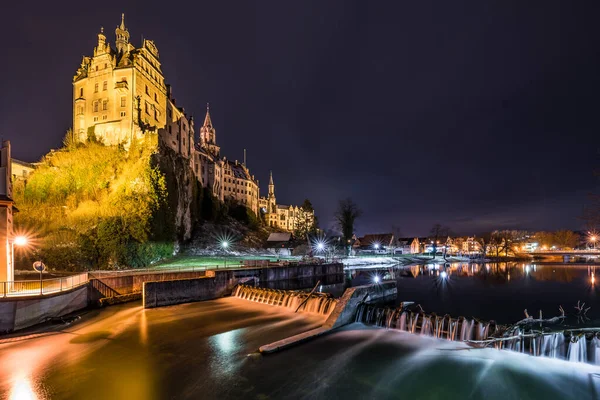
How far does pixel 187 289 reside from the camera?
25.9 meters

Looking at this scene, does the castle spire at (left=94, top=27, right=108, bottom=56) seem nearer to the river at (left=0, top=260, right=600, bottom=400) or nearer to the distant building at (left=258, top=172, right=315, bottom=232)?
the river at (left=0, top=260, right=600, bottom=400)

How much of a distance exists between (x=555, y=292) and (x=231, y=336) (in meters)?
37.6

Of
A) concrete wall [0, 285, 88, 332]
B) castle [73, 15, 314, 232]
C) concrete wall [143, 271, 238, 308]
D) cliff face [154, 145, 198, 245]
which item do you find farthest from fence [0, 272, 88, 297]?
castle [73, 15, 314, 232]

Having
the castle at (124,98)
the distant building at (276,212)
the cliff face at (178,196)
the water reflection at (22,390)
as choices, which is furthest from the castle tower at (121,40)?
the distant building at (276,212)

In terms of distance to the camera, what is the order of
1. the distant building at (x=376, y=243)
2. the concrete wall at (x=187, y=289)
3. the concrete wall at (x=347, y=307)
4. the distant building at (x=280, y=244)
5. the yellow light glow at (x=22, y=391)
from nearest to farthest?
1. the yellow light glow at (x=22, y=391)
2. the concrete wall at (x=347, y=307)
3. the concrete wall at (x=187, y=289)
4. the distant building at (x=280, y=244)
5. the distant building at (x=376, y=243)

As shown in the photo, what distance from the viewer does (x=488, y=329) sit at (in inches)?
580

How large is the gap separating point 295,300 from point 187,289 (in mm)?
10375

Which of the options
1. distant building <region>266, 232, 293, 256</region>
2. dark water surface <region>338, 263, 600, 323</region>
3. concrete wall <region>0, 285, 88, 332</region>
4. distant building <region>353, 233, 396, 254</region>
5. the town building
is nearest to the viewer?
concrete wall <region>0, 285, 88, 332</region>

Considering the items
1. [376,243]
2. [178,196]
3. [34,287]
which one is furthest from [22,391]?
[376,243]

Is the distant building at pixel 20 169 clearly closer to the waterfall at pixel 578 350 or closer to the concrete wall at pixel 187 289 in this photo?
the concrete wall at pixel 187 289

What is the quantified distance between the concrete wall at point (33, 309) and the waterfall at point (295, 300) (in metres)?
13.3

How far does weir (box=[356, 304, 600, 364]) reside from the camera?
12.8 metres

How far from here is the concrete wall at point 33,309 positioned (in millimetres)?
16609

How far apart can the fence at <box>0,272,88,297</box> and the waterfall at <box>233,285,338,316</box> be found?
13.6 meters
